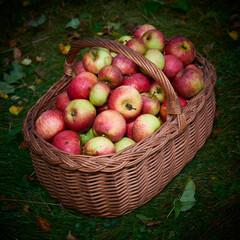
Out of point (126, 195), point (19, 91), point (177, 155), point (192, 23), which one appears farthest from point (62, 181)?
point (192, 23)

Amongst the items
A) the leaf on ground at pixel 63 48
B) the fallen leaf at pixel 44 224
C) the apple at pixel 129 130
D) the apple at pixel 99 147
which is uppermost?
the apple at pixel 99 147

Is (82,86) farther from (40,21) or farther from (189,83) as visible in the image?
(40,21)

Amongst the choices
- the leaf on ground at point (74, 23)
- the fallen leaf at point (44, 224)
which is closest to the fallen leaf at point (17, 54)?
the leaf on ground at point (74, 23)

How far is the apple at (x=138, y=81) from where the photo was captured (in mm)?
1896

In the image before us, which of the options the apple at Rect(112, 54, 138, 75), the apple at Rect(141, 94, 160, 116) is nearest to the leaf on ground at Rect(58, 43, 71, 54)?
the apple at Rect(112, 54, 138, 75)

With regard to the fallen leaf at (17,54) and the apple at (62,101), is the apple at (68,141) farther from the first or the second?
the fallen leaf at (17,54)

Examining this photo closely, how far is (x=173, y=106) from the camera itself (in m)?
1.58

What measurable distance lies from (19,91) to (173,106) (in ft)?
7.68

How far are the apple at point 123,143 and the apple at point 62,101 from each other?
23.2 inches

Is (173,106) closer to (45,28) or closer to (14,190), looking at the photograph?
(14,190)

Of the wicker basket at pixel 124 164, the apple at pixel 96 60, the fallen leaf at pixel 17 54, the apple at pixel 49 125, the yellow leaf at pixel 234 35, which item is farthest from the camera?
the fallen leaf at pixel 17 54

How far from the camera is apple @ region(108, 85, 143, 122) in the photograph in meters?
1.75

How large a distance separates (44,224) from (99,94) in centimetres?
105

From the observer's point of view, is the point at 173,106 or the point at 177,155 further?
the point at 177,155
